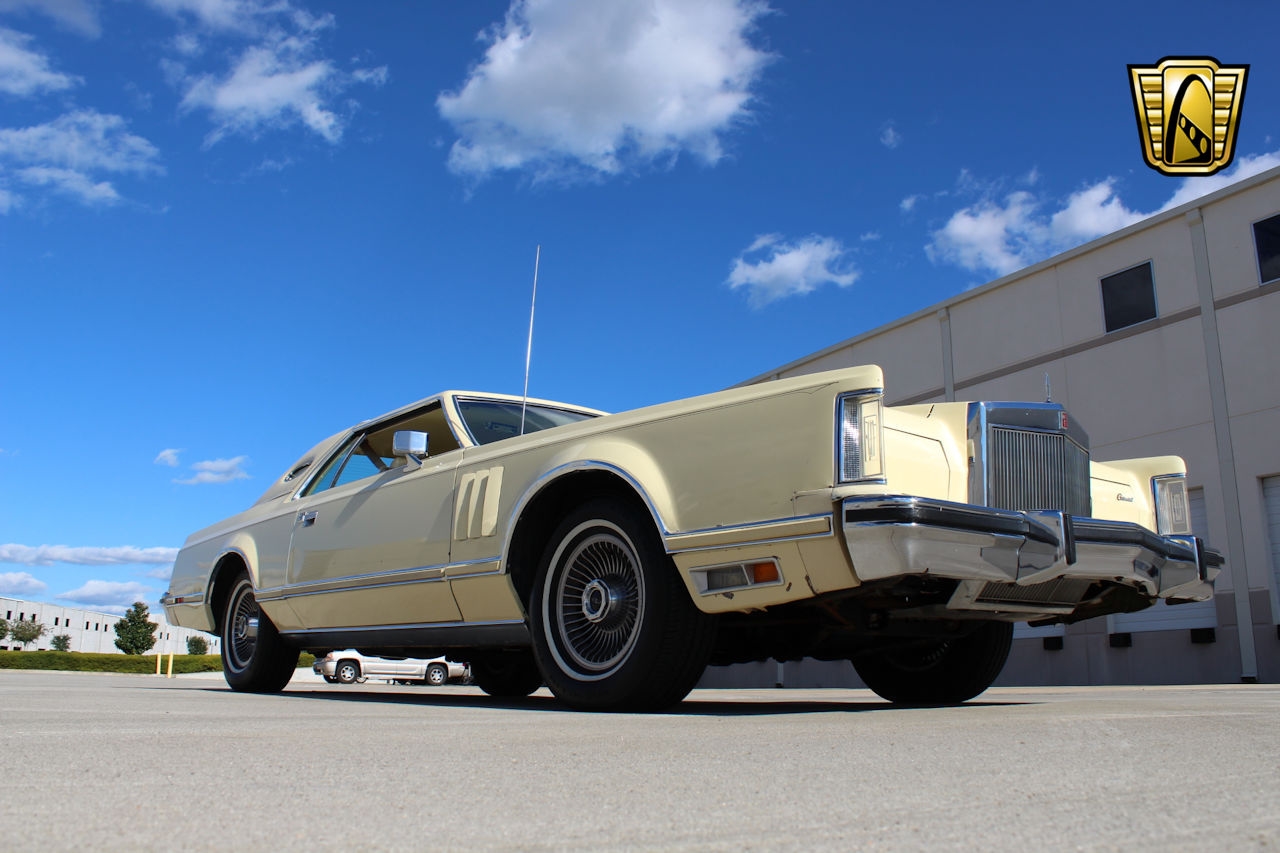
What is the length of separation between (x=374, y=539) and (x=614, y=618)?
1929 mm

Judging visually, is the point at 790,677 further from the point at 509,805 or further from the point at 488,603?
the point at 509,805

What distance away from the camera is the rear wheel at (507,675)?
6980 millimetres

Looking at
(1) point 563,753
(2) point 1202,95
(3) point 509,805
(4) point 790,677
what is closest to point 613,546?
(1) point 563,753

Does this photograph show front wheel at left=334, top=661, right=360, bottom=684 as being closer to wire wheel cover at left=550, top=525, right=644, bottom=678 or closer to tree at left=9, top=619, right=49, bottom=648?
wire wheel cover at left=550, top=525, right=644, bottom=678

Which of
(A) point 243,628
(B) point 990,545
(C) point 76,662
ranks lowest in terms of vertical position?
(C) point 76,662

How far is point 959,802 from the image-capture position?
1.66m

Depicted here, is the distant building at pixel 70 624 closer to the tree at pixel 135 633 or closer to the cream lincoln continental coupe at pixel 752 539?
the tree at pixel 135 633

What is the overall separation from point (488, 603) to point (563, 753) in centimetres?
235

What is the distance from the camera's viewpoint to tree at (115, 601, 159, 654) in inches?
4286

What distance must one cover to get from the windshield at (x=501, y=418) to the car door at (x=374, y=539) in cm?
20

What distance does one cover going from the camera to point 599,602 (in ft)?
13.5

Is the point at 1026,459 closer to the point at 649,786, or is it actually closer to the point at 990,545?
the point at 990,545

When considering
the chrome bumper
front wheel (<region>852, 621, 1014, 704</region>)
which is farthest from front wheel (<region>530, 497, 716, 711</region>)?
front wheel (<region>852, 621, 1014, 704</region>)

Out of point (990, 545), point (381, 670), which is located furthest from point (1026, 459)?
point (381, 670)
